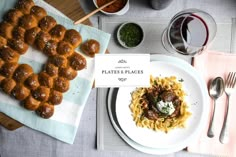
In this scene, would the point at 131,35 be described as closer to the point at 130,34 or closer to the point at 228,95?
the point at 130,34

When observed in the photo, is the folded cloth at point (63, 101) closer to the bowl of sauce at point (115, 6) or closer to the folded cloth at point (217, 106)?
the bowl of sauce at point (115, 6)

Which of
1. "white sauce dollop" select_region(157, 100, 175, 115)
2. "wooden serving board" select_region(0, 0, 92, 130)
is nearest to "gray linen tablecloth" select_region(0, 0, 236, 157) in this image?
"wooden serving board" select_region(0, 0, 92, 130)

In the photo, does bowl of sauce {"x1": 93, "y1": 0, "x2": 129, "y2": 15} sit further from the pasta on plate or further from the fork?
the fork

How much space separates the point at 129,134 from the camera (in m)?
0.88

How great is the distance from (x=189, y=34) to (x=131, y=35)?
0.15 meters

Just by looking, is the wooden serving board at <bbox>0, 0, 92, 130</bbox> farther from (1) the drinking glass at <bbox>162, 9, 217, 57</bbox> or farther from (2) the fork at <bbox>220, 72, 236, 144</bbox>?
(2) the fork at <bbox>220, 72, 236, 144</bbox>

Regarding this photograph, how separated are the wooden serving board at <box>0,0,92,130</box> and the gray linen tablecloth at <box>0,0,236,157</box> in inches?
0.7

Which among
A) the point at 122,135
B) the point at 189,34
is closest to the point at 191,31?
the point at 189,34

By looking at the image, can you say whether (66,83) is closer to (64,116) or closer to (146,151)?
(64,116)

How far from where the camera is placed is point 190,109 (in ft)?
2.91

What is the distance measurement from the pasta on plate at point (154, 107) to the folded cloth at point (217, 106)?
62 millimetres

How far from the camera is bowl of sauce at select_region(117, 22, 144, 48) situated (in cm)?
87

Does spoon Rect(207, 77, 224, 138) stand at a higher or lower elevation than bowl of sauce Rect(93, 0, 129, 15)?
lower

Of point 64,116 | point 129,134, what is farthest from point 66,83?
point 129,134
